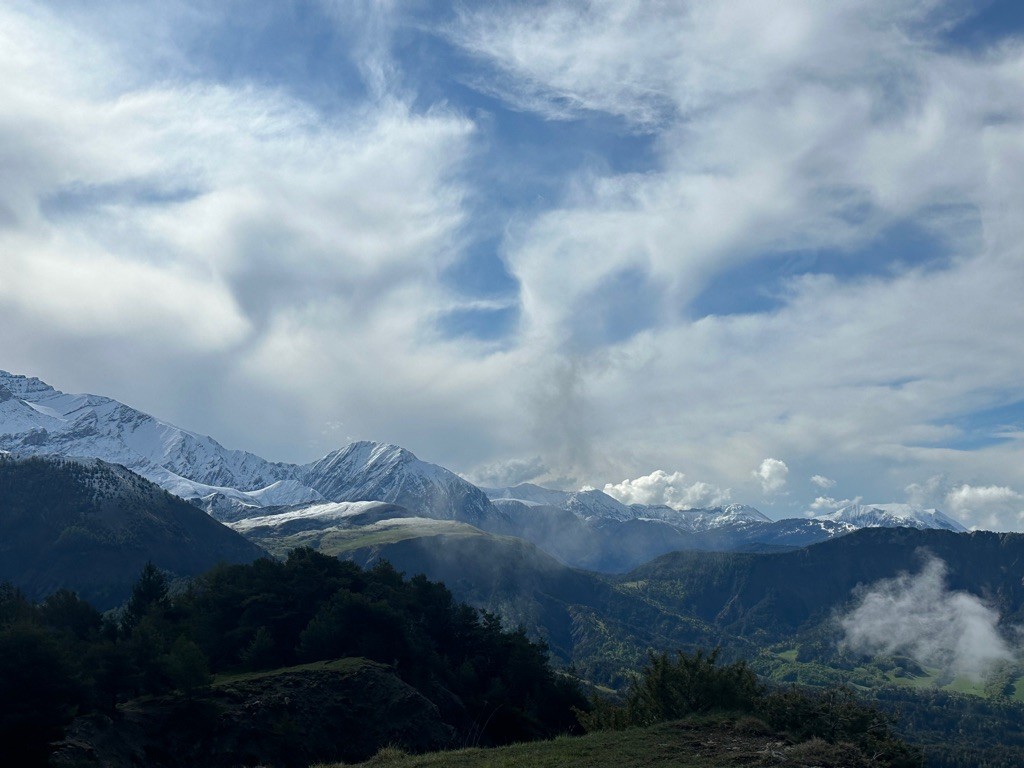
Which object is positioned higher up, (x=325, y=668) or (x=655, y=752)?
(x=655, y=752)

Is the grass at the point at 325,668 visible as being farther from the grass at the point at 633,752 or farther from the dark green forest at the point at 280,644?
the grass at the point at 633,752

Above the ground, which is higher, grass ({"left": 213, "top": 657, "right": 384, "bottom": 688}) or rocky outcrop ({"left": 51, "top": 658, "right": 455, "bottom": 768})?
grass ({"left": 213, "top": 657, "right": 384, "bottom": 688})

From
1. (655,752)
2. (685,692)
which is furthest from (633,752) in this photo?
(685,692)

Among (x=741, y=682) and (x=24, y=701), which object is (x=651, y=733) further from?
(x=24, y=701)

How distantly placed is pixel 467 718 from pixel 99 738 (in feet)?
138

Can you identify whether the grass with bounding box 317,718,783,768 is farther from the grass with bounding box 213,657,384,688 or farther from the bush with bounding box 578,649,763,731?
the grass with bounding box 213,657,384,688

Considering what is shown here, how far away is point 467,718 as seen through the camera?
76438 mm

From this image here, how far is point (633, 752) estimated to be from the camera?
1190 inches

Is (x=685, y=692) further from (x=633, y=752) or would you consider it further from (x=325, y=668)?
(x=325, y=668)

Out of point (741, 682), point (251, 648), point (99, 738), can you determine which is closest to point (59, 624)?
point (251, 648)

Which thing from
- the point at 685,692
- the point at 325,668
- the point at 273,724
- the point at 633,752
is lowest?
the point at 273,724

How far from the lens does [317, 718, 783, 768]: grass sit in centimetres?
2842

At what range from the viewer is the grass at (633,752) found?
28422mm

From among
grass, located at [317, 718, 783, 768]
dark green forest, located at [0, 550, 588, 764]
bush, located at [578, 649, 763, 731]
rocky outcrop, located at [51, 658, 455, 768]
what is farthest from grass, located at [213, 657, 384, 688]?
grass, located at [317, 718, 783, 768]
